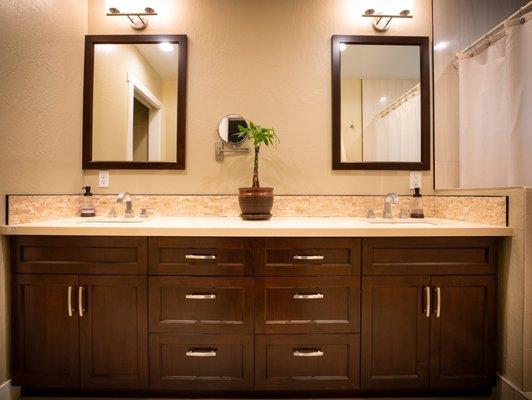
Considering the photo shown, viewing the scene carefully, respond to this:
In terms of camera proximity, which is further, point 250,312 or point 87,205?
point 87,205

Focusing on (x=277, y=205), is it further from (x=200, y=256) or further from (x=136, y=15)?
(x=136, y=15)

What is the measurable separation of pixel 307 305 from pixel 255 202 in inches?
23.7

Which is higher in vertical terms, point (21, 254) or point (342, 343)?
point (21, 254)

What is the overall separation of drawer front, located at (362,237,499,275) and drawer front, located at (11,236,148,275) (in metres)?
1.01

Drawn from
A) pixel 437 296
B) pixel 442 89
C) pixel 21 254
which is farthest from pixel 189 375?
pixel 442 89

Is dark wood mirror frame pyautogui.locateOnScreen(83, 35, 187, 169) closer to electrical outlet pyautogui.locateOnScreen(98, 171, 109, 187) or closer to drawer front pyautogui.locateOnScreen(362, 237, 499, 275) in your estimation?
electrical outlet pyautogui.locateOnScreen(98, 171, 109, 187)

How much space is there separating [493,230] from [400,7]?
1.42 metres

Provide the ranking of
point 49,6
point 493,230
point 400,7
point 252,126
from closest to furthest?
point 493,230
point 49,6
point 252,126
point 400,7

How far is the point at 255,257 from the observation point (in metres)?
1.26

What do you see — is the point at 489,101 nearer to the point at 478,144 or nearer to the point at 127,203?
the point at 478,144

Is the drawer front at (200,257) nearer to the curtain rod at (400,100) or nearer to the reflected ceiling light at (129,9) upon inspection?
the curtain rod at (400,100)

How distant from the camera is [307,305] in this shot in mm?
1271

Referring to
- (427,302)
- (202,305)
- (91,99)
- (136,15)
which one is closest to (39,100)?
(91,99)

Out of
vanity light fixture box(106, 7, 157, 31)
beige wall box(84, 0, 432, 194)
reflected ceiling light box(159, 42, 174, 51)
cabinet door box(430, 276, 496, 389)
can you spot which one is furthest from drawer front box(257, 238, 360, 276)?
vanity light fixture box(106, 7, 157, 31)
